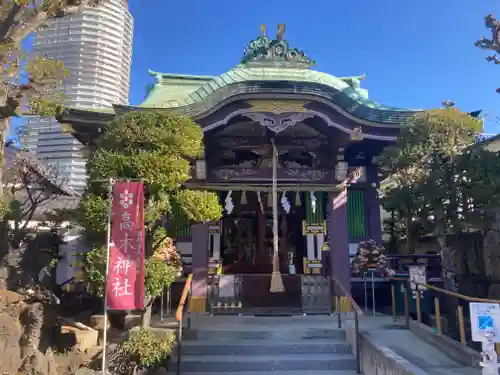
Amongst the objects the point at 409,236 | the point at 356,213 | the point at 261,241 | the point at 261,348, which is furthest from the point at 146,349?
the point at 409,236

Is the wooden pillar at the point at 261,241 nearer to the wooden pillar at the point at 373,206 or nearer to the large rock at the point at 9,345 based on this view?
the wooden pillar at the point at 373,206

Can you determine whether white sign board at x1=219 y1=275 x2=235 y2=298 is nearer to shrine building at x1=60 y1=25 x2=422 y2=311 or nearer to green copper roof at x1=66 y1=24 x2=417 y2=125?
shrine building at x1=60 y1=25 x2=422 y2=311

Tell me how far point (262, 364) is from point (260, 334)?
35.7 inches

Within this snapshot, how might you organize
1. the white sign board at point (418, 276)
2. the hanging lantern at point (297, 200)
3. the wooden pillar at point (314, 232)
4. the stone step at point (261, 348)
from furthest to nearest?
the wooden pillar at point (314, 232)
the hanging lantern at point (297, 200)
the white sign board at point (418, 276)
the stone step at point (261, 348)

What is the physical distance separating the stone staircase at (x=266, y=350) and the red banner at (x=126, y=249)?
144cm

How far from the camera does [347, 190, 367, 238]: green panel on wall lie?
Result: 12.4 metres

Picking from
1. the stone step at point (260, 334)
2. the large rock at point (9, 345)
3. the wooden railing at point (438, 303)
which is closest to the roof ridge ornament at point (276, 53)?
the wooden railing at point (438, 303)

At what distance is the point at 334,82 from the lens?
1232 cm

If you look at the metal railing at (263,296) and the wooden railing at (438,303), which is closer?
the wooden railing at (438,303)

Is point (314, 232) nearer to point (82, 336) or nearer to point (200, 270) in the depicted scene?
point (200, 270)

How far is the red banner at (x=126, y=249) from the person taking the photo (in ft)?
21.0

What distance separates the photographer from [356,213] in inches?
489

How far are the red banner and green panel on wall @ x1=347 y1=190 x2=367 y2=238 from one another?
730 centimetres

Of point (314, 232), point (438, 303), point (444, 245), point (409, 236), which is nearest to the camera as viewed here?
point (438, 303)
